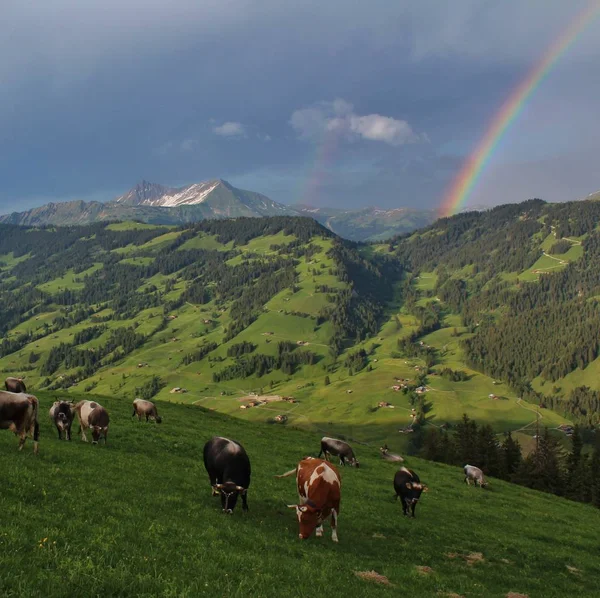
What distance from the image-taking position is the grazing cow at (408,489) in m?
30.6

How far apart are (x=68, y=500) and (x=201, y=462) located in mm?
16934

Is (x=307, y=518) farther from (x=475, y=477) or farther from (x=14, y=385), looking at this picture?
(x=475, y=477)

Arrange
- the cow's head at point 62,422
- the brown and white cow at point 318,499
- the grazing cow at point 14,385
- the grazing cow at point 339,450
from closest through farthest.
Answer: the brown and white cow at point 318,499
the cow's head at point 62,422
the grazing cow at point 14,385
the grazing cow at point 339,450

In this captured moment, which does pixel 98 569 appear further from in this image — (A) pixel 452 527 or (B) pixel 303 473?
(A) pixel 452 527

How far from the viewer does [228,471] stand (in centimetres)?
2194

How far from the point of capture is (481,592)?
1822 cm

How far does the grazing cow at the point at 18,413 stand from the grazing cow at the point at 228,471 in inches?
368

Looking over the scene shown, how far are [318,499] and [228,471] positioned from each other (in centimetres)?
488

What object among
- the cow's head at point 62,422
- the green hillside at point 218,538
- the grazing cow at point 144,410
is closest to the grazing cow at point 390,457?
the green hillside at point 218,538

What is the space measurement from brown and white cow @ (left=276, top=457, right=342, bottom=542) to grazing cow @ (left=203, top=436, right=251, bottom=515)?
2.77 m

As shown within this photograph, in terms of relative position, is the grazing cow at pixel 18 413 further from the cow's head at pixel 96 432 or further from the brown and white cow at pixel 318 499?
the brown and white cow at pixel 318 499

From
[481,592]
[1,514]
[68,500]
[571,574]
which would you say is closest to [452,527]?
[571,574]

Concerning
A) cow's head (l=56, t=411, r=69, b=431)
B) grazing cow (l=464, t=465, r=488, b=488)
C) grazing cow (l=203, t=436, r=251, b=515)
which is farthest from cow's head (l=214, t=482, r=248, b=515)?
grazing cow (l=464, t=465, r=488, b=488)

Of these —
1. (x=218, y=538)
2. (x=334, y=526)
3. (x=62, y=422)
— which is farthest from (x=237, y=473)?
(x=62, y=422)
